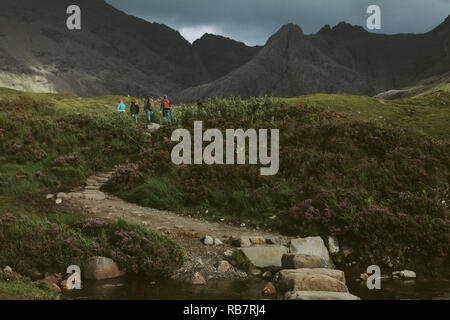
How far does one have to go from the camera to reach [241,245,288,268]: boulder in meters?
11.4

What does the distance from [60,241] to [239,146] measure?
1118 centimetres

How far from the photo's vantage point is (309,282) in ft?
30.9

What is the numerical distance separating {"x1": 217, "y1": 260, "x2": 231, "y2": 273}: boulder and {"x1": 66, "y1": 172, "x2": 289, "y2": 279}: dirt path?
0.15m

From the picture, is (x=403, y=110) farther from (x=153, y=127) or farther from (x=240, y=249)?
(x=240, y=249)

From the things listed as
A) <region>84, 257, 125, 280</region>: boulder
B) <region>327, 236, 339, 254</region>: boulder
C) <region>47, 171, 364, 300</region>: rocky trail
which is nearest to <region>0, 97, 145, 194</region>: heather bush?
<region>47, 171, 364, 300</region>: rocky trail

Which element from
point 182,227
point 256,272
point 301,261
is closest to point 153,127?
point 182,227

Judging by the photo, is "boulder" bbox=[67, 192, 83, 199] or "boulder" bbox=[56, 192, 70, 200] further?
"boulder" bbox=[67, 192, 83, 199]

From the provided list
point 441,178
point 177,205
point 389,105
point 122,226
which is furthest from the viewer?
point 389,105

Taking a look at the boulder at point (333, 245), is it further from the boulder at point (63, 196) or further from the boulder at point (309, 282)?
the boulder at point (63, 196)

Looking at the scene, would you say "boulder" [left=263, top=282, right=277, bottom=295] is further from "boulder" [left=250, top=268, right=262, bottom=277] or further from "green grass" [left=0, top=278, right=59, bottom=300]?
"green grass" [left=0, top=278, right=59, bottom=300]

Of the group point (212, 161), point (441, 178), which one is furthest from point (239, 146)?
point (441, 178)

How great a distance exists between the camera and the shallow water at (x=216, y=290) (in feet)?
30.9
